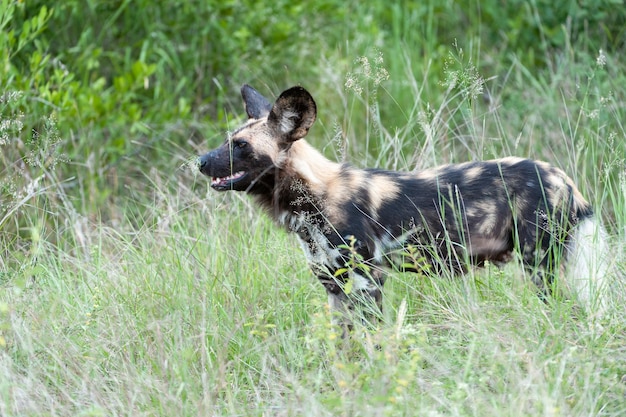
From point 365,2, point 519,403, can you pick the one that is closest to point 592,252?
point 519,403

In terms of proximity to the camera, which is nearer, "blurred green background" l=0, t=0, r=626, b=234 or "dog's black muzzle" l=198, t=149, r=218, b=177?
"dog's black muzzle" l=198, t=149, r=218, b=177

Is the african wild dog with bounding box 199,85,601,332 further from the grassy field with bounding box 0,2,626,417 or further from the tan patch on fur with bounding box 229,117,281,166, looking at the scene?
the grassy field with bounding box 0,2,626,417

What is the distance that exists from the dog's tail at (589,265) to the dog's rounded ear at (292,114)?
115 cm

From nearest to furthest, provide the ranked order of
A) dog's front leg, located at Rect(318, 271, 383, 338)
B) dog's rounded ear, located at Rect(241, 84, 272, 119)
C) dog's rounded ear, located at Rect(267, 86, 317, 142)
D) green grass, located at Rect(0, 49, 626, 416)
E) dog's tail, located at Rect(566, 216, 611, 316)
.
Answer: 1. green grass, located at Rect(0, 49, 626, 416)
2. dog's tail, located at Rect(566, 216, 611, 316)
3. dog's front leg, located at Rect(318, 271, 383, 338)
4. dog's rounded ear, located at Rect(267, 86, 317, 142)
5. dog's rounded ear, located at Rect(241, 84, 272, 119)

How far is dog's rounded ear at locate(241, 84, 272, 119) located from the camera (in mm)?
3949

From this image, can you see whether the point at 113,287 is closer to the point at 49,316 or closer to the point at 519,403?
the point at 49,316

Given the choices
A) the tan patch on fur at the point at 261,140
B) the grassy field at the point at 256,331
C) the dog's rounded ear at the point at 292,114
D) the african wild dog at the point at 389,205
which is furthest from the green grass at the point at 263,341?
the dog's rounded ear at the point at 292,114

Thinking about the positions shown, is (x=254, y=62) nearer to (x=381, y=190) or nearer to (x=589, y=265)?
(x=381, y=190)

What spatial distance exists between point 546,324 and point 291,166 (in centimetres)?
124

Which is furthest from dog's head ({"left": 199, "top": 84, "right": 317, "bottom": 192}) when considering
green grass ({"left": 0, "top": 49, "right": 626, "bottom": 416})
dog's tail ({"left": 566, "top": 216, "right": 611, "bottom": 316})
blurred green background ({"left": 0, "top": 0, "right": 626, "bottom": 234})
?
blurred green background ({"left": 0, "top": 0, "right": 626, "bottom": 234})

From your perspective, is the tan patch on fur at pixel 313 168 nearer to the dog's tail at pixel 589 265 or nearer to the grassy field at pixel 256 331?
the grassy field at pixel 256 331

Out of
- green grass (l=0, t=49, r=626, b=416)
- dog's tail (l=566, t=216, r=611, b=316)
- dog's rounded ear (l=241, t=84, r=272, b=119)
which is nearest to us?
green grass (l=0, t=49, r=626, b=416)

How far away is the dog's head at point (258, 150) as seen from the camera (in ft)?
12.0

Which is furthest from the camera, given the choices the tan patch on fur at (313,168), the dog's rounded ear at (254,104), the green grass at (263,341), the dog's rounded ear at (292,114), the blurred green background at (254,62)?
the blurred green background at (254,62)
